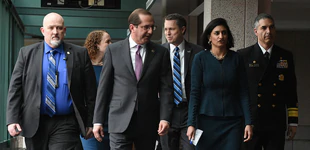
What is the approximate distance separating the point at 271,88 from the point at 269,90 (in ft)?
0.10

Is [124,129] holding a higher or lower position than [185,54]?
lower

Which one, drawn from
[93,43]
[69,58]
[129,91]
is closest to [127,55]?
[129,91]

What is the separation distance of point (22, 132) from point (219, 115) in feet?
6.34

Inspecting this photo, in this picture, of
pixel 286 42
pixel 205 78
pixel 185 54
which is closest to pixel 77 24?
pixel 286 42

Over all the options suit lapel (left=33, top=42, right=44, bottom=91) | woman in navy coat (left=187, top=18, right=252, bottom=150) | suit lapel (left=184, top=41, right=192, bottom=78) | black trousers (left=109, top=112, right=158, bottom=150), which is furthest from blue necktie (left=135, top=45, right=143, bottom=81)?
suit lapel (left=184, top=41, right=192, bottom=78)

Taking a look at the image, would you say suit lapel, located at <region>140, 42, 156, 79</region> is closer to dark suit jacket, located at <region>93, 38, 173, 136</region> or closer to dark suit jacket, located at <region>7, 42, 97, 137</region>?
dark suit jacket, located at <region>93, 38, 173, 136</region>

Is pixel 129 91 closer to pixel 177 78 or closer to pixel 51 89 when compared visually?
pixel 51 89

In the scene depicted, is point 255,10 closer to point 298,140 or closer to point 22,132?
point 22,132

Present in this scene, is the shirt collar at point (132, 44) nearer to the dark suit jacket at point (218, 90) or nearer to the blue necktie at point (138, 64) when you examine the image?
the blue necktie at point (138, 64)

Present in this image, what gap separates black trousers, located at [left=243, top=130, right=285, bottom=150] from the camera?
20.7 feet

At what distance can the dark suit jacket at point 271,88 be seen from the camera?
6.34m

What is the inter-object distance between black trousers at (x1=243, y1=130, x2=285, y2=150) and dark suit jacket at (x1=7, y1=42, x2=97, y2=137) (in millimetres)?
1677

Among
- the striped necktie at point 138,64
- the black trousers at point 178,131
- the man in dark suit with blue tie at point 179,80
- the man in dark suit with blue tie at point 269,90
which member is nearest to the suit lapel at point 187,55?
the man in dark suit with blue tie at point 179,80

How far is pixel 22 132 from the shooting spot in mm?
6035
